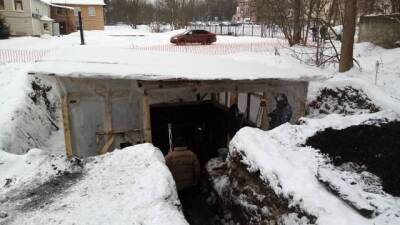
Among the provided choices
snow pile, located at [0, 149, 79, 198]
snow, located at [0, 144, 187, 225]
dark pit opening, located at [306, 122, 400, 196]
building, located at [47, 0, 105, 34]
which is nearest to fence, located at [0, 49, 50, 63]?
snow pile, located at [0, 149, 79, 198]

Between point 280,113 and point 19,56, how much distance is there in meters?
16.5

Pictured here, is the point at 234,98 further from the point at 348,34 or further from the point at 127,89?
the point at 348,34

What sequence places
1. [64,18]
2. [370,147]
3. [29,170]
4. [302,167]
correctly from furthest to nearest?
1. [64,18]
2. [370,147]
3. [29,170]
4. [302,167]

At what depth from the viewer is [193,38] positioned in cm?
2880

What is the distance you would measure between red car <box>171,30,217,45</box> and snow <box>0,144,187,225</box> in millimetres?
23021

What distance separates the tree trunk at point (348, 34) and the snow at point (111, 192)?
404 inches

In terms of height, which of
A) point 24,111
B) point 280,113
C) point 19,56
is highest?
point 19,56

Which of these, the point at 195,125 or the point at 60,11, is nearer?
the point at 195,125

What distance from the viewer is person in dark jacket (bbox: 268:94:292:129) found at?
10.4 meters

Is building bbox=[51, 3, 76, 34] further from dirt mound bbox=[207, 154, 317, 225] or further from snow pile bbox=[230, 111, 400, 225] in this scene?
snow pile bbox=[230, 111, 400, 225]

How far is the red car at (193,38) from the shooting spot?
28.6m

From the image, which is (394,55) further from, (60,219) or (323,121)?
(60,219)

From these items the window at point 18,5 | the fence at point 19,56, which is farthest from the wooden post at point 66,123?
the window at point 18,5

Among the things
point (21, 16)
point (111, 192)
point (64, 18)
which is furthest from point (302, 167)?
point (64, 18)
